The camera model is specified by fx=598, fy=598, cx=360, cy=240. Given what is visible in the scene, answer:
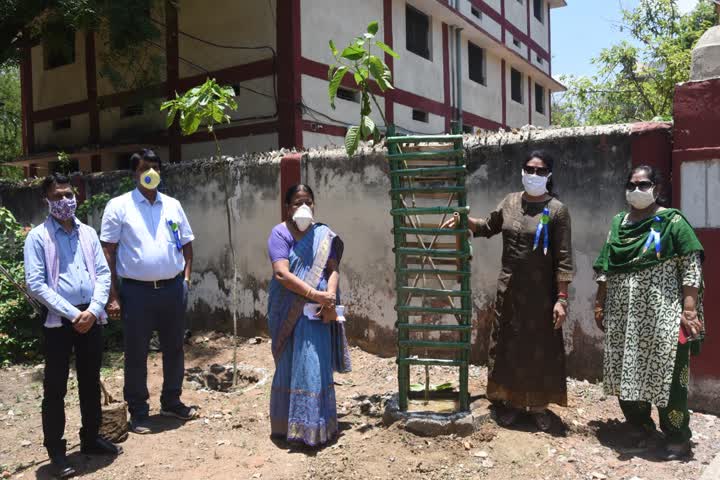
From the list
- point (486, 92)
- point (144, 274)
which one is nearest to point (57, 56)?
point (486, 92)

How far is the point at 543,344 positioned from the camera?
3.62 m

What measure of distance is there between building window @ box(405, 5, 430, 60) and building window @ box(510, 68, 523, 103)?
5.35 m

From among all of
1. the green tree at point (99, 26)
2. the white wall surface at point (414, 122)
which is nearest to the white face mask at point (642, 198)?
the green tree at point (99, 26)

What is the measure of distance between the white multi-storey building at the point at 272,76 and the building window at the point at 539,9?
7.88ft

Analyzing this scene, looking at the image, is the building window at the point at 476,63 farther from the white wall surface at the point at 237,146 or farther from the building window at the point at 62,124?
the building window at the point at 62,124

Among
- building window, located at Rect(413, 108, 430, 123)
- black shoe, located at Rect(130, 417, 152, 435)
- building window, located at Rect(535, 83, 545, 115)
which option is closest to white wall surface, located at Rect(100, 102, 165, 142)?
building window, located at Rect(413, 108, 430, 123)

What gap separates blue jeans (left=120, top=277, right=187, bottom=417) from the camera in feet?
13.2

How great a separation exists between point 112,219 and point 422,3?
1095 cm

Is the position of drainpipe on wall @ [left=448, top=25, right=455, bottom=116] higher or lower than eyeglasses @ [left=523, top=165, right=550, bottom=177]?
higher

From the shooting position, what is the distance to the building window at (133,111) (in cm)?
1238

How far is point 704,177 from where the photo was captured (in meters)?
3.85

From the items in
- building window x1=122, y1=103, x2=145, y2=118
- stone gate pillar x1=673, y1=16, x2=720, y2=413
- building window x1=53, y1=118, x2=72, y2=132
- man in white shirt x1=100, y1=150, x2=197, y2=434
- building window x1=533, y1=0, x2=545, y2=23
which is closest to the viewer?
stone gate pillar x1=673, y1=16, x2=720, y2=413

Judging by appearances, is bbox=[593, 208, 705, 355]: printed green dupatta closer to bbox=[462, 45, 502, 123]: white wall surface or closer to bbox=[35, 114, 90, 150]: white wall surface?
bbox=[462, 45, 502, 123]: white wall surface

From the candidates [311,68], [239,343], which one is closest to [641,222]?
[239,343]
